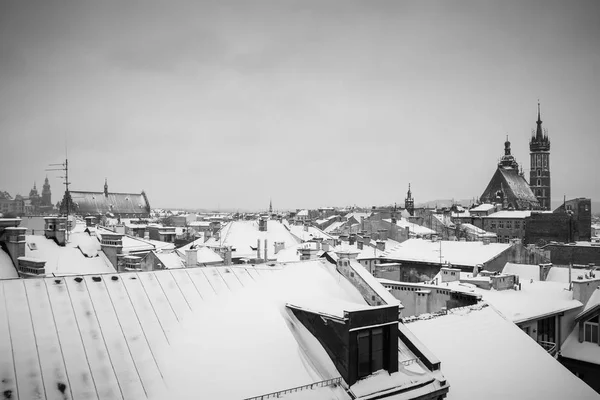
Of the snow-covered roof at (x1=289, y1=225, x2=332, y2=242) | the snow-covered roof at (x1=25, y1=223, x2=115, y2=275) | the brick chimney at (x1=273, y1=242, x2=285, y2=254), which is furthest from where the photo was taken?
the snow-covered roof at (x1=289, y1=225, x2=332, y2=242)

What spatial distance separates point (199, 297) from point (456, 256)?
36.5 meters

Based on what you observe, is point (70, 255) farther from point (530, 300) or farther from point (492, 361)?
point (530, 300)

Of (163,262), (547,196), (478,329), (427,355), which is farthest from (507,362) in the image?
(547,196)

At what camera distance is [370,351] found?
11125 millimetres

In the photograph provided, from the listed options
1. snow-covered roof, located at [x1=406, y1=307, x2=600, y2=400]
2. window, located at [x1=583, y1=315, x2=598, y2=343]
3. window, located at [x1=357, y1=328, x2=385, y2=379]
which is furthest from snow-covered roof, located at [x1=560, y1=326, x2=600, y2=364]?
window, located at [x1=357, y1=328, x2=385, y2=379]

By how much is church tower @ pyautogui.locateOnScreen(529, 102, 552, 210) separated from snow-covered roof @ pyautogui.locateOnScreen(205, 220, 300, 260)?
332 ft

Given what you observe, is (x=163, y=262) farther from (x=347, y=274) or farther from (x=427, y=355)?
(x=427, y=355)

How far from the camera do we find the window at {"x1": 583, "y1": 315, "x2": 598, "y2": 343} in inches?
732

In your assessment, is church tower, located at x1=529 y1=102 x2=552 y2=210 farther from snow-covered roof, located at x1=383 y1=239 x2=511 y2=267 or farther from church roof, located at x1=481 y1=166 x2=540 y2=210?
snow-covered roof, located at x1=383 y1=239 x2=511 y2=267

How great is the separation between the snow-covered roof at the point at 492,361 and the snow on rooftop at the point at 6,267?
18650 mm

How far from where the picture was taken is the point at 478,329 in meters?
16.2

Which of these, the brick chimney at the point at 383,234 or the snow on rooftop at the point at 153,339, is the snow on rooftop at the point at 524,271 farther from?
the brick chimney at the point at 383,234

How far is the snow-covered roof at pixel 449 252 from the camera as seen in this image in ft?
140

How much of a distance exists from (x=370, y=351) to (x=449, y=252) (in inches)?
1460
